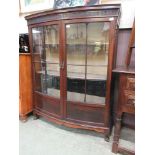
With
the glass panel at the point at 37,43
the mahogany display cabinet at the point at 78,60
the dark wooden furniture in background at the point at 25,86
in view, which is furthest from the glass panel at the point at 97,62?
the dark wooden furniture in background at the point at 25,86

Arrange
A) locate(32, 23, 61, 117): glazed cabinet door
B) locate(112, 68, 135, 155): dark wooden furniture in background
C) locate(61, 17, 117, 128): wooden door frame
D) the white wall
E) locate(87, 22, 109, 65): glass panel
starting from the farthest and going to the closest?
1. locate(32, 23, 61, 117): glazed cabinet door
2. the white wall
3. locate(87, 22, 109, 65): glass panel
4. locate(61, 17, 117, 128): wooden door frame
5. locate(112, 68, 135, 155): dark wooden furniture in background

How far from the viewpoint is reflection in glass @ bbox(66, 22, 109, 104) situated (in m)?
1.70

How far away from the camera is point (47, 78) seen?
209cm

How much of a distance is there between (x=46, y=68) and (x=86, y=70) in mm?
606

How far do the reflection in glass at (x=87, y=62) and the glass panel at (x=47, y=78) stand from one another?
20 cm

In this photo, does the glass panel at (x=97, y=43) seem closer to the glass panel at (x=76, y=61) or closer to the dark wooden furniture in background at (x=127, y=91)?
the glass panel at (x=76, y=61)

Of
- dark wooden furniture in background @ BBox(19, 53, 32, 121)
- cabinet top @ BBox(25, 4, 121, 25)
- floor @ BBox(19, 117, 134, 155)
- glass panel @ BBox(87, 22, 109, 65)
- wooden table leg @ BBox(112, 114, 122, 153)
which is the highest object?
cabinet top @ BBox(25, 4, 121, 25)

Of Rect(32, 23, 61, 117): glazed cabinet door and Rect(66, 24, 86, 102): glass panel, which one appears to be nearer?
Rect(66, 24, 86, 102): glass panel

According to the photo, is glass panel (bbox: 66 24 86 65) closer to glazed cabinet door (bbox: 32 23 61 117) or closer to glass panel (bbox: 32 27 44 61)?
glazed cabinet door (bbox: 32 23 61 117)

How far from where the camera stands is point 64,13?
5.42 feet

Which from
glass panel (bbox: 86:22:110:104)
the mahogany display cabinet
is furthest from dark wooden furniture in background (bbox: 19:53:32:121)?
glass panel (bbox: 86:22:110:104)

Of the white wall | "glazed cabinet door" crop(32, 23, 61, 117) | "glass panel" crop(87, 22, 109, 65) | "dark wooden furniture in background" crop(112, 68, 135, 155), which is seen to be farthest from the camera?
"glazed cabinet door" crop(32, 23, 61, 117)

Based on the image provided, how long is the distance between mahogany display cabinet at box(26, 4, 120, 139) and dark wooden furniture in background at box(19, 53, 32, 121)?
292mm
